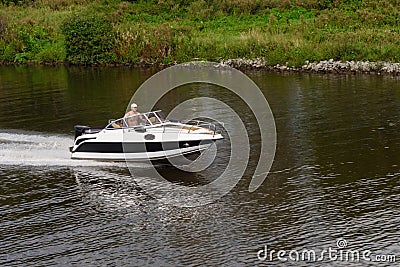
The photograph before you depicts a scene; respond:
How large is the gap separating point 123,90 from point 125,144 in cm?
1905

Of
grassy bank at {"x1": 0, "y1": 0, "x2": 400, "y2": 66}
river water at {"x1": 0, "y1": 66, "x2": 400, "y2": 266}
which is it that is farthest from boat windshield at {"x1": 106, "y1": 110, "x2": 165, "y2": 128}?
grassy bank at {"x1": 0, "y1": 0, "x2": 400, "y2": 66}

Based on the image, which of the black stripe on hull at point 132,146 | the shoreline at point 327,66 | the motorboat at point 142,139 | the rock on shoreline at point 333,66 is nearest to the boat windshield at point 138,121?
the motorboat at point 142,139

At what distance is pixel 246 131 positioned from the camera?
32375 mm

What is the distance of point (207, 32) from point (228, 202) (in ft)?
129

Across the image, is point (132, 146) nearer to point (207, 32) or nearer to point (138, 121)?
point (138, 121)

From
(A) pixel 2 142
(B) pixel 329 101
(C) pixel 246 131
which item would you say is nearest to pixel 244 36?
(B) pixel 329 101

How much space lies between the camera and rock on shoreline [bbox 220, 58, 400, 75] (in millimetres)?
47281

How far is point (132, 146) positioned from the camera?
27.5 metres

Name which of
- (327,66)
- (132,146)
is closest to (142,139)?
(132,146)

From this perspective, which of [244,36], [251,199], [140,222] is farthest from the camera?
[244,36]

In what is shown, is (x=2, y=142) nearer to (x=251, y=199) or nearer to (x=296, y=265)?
(x=251, y=199)

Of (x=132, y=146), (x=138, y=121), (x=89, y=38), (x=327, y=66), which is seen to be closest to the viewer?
(x=132, y=146)

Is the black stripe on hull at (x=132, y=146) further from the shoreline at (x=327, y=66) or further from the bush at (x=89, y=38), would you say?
the bush at (x=89, y=38)

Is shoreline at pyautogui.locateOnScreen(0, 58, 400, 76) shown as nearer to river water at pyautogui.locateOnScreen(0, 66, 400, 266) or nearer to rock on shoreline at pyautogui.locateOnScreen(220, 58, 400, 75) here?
rock on shoreline at pyautogui.locateOnScreen(220, 58, 400, 75)
